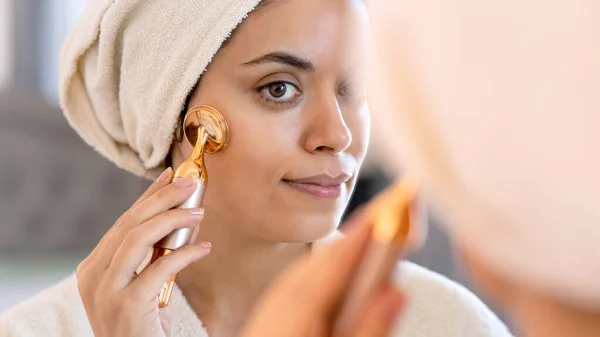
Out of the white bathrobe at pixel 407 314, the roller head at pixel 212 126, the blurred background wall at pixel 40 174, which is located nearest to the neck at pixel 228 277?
Answer: the white bathrobe at pixel 407 314

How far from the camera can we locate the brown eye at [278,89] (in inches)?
29.0

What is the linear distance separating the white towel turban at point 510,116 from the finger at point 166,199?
39cm

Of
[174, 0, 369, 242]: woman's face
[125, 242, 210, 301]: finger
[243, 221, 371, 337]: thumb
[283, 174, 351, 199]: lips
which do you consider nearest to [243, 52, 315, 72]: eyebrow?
[174, 0, 369, 242]: woman's face

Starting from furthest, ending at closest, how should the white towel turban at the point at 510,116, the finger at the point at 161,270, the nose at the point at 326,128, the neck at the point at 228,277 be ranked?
the neck at the point at 228,277
the nose at the point at 326,128
the finger at the point at 161,270
the white towel turban at the point at 510,116

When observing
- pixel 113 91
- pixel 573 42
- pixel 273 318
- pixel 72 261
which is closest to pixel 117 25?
pixel 113 91

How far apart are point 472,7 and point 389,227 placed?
4.6 inches

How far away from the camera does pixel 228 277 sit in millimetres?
839

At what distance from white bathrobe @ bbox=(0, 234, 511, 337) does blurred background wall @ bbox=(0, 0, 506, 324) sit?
137cm

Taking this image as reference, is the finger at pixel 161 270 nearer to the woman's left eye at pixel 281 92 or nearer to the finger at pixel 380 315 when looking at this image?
the woman's left eye at pixel 281 92

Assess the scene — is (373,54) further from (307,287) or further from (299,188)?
(299,188)

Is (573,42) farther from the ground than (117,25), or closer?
closer

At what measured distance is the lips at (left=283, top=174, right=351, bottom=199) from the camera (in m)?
0.73

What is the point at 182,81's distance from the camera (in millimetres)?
764

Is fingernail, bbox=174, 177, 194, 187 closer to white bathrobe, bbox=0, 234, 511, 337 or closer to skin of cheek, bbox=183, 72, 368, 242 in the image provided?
skin of cheek, bbox=183, 72, 368, 242
